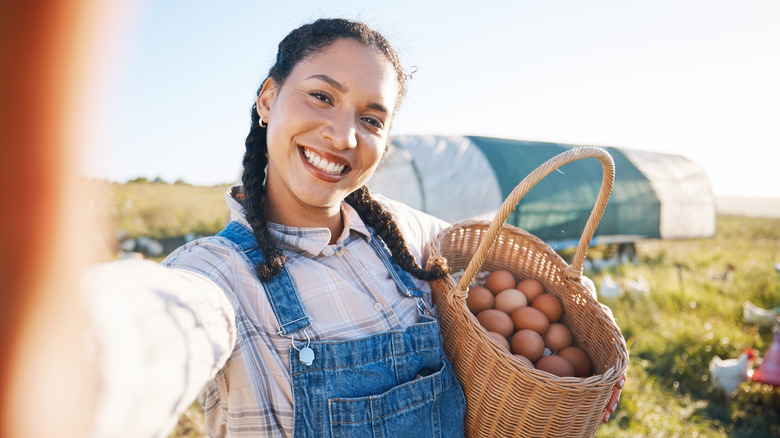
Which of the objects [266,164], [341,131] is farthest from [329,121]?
[266,164]

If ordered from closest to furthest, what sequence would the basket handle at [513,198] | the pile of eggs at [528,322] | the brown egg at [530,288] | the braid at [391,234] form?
the basket handle at [513,198], the braid at [391,234], the pile of eggs at [528,322], the brown egg at [530,288]

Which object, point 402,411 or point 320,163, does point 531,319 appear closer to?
point 402,411

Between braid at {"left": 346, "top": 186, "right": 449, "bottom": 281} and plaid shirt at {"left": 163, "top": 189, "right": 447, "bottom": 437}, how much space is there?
70mm

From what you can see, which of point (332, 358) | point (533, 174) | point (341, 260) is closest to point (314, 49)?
point (341, 260)

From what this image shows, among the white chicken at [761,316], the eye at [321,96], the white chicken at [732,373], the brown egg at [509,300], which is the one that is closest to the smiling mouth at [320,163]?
the eye at [321,96]

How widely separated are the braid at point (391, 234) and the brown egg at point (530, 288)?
520 mm

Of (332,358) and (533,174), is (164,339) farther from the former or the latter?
(533,174)

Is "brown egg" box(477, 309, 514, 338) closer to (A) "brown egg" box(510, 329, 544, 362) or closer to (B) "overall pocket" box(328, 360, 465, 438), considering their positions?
(A) "brown egg" box(510, 329, 544, 362)

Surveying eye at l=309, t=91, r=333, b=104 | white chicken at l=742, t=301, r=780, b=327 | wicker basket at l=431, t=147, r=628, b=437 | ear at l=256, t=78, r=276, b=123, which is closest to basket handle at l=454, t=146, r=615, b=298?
wicker basket at l=431, t=147, r=628, b=437

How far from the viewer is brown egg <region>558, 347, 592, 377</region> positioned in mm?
1621

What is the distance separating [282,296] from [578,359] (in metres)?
1.12

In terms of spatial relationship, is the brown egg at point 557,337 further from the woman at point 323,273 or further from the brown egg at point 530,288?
the woman at point 323,273

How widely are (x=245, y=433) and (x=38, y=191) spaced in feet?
3.10

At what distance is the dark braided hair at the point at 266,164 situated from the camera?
1.28 m
